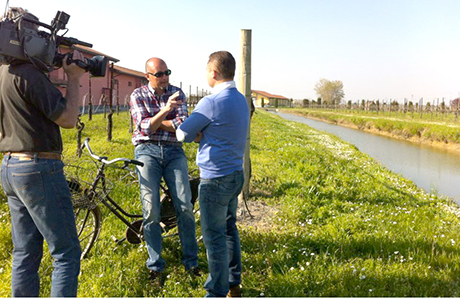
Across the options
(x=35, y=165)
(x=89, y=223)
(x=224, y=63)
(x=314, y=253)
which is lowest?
(x=314, y=253)

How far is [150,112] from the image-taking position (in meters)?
3.59

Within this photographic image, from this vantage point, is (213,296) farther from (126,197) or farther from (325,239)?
(126,197)

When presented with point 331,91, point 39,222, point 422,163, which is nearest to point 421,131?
point 422,163

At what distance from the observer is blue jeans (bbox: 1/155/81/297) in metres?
2.31

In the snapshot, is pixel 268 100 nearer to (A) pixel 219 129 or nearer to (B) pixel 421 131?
(B) pixel 421 131

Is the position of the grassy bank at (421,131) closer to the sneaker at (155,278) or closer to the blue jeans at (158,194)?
the blue jeans at (158,194)

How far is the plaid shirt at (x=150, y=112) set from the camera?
3.50 m

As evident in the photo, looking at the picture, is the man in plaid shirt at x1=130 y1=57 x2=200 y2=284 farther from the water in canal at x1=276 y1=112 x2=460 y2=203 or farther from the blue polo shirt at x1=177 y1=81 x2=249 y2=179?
the water in canal at x1=276 y1=112 x2=460 y2=203

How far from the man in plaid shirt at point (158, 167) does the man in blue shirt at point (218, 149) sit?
66 centimetres

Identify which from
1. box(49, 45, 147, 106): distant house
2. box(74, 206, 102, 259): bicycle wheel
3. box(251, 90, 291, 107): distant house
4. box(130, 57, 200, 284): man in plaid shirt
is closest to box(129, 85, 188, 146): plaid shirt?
box(130, 57, 200, 284): man in plaid shirt

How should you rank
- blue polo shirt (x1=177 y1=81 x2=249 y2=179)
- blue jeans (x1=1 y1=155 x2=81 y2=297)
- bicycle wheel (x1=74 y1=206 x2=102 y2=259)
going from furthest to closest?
bicycle wheel (x1=74 y1=206 x2=102 y2=259)
blue polo shirt (x1=177 y1=81 x2=249 y2=179)
blue jeans (x1=1 y1=155 x2=81 y2=297)

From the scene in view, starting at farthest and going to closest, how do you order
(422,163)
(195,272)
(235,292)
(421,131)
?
1. (421,131)
2. (422,163)
3. (195,272)
4. (235,292)

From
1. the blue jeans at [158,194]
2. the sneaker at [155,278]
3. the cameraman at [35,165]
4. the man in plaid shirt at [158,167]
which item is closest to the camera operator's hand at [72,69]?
the cameraman at [35,165]

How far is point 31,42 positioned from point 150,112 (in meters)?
1.46
